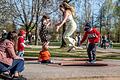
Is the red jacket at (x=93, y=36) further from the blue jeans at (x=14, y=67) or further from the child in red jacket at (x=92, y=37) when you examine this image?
the blue jeans at (x=14, y=67)

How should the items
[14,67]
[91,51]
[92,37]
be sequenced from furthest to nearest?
[91,51], [92,37], [14,67]

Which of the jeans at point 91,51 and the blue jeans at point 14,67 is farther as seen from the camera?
the jeans at point 91,51

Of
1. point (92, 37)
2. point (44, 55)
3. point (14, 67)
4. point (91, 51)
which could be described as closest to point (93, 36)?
point (92, 37)

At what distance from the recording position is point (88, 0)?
4762 centimetres

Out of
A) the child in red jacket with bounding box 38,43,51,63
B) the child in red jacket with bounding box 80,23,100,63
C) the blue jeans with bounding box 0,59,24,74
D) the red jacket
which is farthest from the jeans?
the blue jeans with bounding box 0,59,24,74

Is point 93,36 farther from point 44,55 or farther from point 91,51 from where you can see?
point 44,55

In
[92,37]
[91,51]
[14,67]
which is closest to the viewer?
[14,67]

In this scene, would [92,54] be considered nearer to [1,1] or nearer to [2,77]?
[2,77]

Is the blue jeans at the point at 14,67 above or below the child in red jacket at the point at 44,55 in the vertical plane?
above

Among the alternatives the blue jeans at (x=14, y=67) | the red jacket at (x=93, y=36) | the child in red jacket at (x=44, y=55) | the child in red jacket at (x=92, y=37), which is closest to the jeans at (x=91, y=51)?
the child in red jacket at (x=92, y=37)

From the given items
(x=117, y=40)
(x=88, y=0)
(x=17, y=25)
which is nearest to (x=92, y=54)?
(x=88, y=0)

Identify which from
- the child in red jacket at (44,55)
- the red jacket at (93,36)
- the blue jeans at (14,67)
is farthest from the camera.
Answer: the child in red jacket at (44,55)

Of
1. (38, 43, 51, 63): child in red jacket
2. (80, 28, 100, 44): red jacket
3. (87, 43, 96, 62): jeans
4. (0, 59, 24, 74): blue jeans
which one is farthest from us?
(38, 43, 51, 63): child in red jacket

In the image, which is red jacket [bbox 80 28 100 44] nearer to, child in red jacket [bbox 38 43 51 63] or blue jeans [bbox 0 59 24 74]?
child in red jacket [bbox 38 43 51 63]
